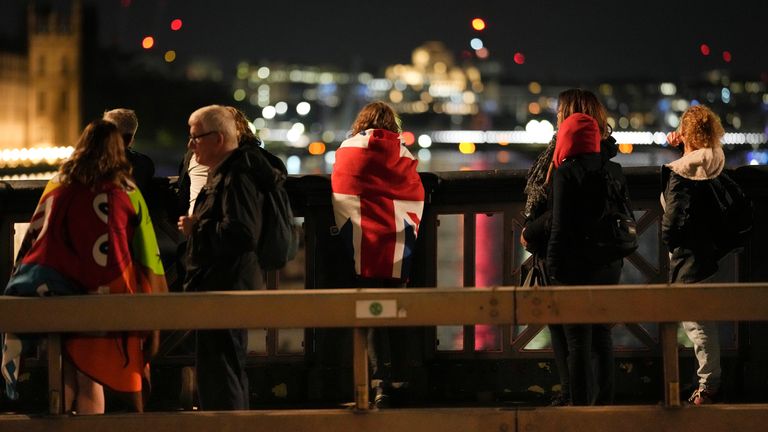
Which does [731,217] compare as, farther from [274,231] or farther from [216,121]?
[216,121]

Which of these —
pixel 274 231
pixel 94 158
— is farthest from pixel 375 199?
pixel 94 158

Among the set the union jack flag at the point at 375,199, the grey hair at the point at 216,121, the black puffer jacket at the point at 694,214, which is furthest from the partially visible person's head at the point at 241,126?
the black puffer jacket at the point at 694,214

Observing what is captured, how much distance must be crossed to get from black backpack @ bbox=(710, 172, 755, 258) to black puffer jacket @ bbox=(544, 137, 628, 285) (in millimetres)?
882

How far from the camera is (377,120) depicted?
7.06m

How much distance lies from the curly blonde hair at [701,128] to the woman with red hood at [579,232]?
727mm

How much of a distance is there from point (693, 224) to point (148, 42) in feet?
21.0

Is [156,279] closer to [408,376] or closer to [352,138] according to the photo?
[352,138]

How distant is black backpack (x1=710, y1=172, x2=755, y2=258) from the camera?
696 centimetres

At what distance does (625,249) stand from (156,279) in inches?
94.9

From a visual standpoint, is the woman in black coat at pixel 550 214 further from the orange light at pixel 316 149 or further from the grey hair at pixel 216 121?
the orange light at pixel 316 149

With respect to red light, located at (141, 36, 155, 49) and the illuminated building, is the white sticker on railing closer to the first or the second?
red light, located at (141, 36, 155, 49)

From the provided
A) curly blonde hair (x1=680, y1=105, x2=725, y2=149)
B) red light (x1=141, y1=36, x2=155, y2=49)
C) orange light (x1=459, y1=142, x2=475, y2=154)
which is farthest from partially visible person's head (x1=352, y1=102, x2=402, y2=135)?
orange light (x1=459, y1=142, x2=475, y2=154)

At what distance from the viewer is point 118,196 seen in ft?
18.7

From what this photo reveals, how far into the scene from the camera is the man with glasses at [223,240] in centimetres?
579
